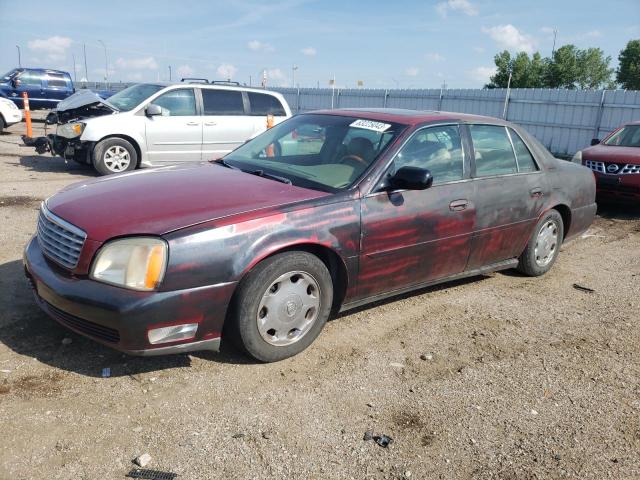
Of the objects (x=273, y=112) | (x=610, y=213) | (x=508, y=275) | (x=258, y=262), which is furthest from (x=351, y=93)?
(x=258, y=262)

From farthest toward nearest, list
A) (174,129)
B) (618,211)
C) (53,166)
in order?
(53,166) → (174,129) → (618,211)

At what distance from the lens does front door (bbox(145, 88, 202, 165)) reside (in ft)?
31.6

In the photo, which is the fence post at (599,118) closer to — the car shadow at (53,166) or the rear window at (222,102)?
the rear window at (222,102)

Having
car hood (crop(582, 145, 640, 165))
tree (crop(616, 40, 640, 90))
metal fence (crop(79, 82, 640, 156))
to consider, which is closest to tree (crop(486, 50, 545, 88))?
tree (crop(616, 40, 640, 90))

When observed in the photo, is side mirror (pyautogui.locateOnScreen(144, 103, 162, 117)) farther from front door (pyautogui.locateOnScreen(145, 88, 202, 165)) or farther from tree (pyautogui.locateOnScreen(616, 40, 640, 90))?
tree (pyautogui.locateOnScreen(616, 40, 640, 90))

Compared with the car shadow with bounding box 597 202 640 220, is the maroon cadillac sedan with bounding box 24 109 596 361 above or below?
above

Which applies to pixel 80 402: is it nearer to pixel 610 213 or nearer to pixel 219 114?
pixel 219 114

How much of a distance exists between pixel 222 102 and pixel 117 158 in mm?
2219

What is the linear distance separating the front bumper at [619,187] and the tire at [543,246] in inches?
145

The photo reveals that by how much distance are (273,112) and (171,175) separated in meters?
7.24

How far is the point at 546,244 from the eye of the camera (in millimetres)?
5387

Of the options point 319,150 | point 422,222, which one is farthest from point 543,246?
point 319,150

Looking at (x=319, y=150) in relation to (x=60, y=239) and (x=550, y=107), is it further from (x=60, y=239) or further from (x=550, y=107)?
(x=550, y=107)

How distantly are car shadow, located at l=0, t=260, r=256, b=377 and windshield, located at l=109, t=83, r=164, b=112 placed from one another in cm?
657
